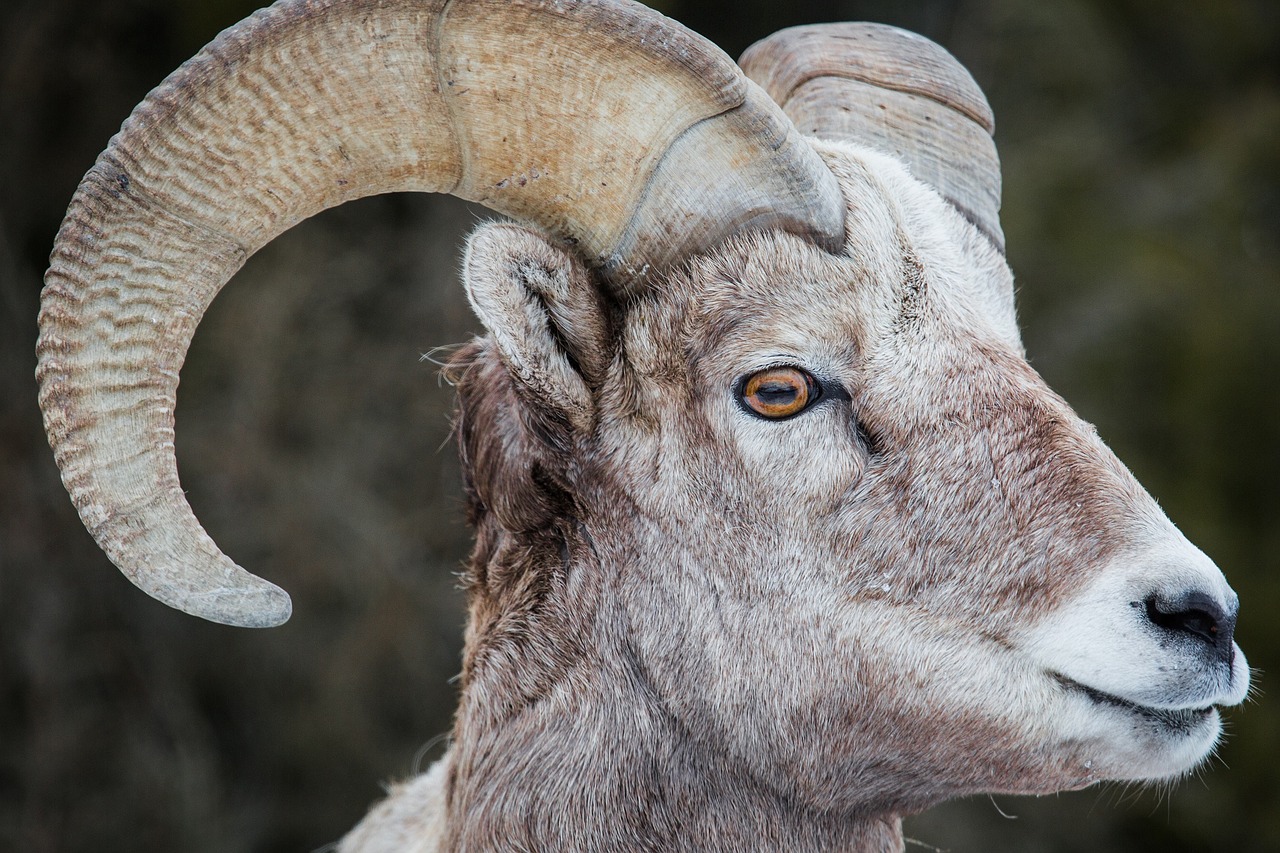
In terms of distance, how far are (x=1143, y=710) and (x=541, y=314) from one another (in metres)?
1.48

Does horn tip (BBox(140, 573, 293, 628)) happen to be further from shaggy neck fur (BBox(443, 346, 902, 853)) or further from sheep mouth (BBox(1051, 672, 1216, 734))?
sheep mouth (BBox(1051, 672, 1216, 734))

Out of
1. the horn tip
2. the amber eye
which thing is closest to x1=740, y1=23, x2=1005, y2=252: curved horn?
the amber eye

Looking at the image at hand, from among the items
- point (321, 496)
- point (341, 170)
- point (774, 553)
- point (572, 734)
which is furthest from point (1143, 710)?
point (321, 496)

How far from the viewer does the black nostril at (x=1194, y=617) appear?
2.30 m

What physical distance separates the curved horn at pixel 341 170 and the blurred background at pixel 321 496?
5.17 m

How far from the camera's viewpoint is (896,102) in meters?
3.53

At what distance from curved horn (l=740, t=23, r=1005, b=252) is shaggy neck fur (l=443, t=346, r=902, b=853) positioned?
1320 mm

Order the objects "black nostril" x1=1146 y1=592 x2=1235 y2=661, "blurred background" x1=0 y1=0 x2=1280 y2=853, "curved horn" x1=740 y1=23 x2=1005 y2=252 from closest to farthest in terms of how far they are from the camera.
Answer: "black nostril" x1=1146 y1=592 x2=1235 y2=661, "curved horn" x1=740 y1=23 x2=1005 y2=252, "blurred background" x1=0 y1=0 x2=1280 y2=853

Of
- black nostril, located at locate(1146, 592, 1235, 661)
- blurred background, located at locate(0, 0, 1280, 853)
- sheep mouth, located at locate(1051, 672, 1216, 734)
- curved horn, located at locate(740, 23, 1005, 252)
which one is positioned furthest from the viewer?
blurred background, located at locate(0, 0, 1280, 853)

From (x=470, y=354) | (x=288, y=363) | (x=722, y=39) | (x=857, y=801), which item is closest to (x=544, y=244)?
(x=470, y=354)

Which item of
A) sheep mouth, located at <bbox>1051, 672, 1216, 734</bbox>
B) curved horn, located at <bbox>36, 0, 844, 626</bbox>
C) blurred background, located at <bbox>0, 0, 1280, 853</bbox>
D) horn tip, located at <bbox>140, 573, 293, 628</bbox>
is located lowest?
blurred background, located at <bbox>0, 0, 1280, 853</bbox>

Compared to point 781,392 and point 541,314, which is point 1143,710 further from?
point 541,314

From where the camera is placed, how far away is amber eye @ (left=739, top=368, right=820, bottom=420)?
263cm

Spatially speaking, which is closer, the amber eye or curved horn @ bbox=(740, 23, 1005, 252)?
the amber eye
